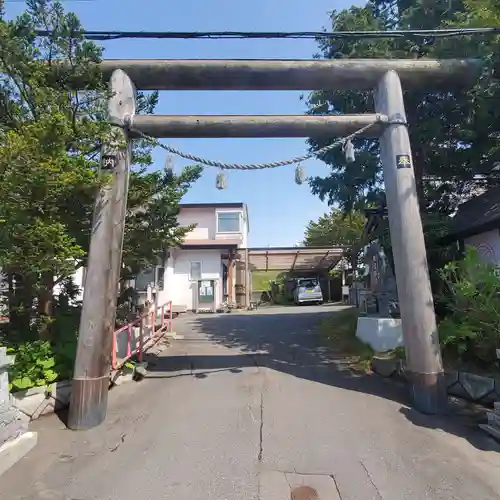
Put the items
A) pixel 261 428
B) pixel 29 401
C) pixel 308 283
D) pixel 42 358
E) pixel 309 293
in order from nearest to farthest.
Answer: pixel 261 428
pixel 29 401
pixel 42 358
pixel 309 293
pixel 308 283

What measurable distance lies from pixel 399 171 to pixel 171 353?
6.52 meters

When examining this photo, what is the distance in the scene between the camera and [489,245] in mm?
7574

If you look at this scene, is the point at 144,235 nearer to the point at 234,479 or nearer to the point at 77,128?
the point at 77,128

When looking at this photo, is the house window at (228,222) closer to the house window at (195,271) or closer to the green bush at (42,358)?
the house window at (195,271)

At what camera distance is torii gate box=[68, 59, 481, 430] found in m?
5.47

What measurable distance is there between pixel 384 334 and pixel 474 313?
7.92 feet

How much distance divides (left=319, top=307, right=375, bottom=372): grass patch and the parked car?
1219cm

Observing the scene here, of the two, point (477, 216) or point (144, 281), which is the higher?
point (477, 216)

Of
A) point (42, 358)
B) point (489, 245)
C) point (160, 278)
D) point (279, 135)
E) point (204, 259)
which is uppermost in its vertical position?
point (279, 135)

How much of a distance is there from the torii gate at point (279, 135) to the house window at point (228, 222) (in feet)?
50.7

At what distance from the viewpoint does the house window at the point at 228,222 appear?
22.0 meters

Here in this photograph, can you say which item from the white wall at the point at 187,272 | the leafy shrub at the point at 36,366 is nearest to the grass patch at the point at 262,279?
the white wall at the point at 187,272

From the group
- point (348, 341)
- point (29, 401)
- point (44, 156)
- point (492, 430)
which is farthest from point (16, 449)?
point (348, 341)

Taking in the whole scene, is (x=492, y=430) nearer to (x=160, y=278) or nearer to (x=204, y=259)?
(x=160, y=278)
